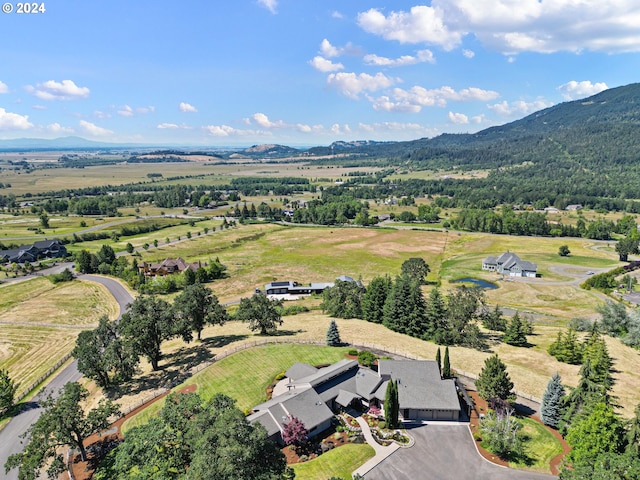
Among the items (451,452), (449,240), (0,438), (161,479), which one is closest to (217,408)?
(161,479)

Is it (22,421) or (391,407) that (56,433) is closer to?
(22,421)

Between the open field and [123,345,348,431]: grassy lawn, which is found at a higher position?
[123,345,348,431]: grassy lawn

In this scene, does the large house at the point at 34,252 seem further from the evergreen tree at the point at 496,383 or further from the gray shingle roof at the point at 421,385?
the evergreen tree at the point at 496,383

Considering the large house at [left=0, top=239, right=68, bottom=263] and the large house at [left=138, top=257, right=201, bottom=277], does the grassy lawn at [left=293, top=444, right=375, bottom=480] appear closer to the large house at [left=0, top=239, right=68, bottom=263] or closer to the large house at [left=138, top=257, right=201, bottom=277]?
the large house at [left=138, top=257, right=201, bottom=277]

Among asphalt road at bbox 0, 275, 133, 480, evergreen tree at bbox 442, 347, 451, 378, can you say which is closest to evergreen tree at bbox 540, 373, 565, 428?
evergreen tree at bbox 442, 347, 451, 378

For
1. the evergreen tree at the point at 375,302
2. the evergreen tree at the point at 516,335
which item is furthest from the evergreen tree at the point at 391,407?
the evergreen tree at the point at 516,335
